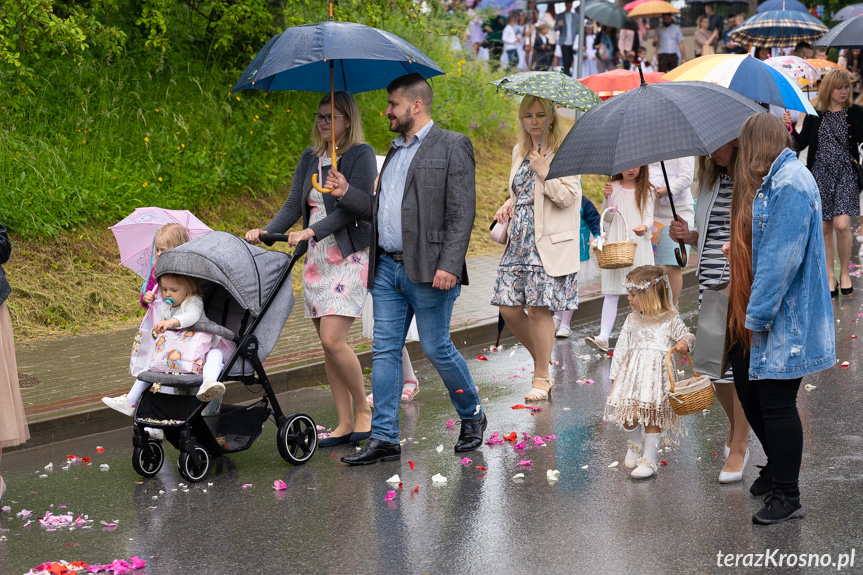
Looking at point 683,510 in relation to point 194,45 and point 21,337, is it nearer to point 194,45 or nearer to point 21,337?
point 21,337

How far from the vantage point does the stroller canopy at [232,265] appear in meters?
5.87

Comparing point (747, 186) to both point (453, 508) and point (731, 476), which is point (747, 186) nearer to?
point (731, 476)

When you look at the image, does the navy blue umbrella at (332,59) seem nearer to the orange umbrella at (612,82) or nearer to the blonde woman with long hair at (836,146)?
the orange umbrella at (612,82)

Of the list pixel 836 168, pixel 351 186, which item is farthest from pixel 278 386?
pixel 836 168

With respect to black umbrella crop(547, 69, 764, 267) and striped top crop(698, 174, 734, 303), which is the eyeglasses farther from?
striped top crop(698, 174, 734, 303)

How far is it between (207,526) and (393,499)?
95 centimetres

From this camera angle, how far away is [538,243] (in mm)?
7441

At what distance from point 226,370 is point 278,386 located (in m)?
2.30

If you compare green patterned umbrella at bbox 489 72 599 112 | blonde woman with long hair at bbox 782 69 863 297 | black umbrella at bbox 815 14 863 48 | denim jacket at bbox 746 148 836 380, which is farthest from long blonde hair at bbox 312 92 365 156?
black umbrella at bbox 815 14 863 48

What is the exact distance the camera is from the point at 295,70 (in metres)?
6.68

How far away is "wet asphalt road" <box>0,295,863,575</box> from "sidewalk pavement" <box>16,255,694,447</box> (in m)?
0.18

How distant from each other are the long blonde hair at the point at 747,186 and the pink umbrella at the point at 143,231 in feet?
11.1

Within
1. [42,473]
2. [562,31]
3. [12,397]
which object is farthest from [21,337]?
[562,31]

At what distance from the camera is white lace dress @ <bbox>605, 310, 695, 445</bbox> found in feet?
18.5
